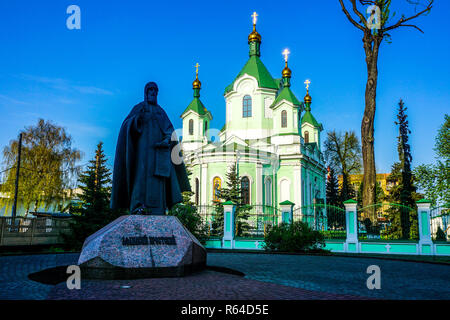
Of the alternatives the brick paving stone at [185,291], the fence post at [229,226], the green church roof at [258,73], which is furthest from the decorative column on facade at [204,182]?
the brick paving stone at [185,291]

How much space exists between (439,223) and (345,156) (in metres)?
28.4

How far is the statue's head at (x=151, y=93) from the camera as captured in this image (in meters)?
6.19

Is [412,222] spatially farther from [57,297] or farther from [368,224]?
[57,297]

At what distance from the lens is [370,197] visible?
15148mm

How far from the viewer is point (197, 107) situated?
33.8 metres

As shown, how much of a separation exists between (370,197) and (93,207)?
1092 centimetres

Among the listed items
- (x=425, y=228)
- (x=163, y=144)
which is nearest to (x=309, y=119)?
(x=425, y=228)

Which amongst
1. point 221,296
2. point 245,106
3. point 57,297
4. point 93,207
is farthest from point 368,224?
point 245,106

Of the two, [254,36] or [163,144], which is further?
[254,36]

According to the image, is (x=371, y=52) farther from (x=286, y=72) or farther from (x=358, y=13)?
(x=286, y=72)

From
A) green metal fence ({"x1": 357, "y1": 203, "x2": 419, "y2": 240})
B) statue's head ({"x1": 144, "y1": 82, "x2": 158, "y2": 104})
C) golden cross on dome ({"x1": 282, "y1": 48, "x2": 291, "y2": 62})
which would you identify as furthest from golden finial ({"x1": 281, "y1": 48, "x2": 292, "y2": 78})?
statue's head ({"x1": 144, "y1": 82, "x2": 158, "y2": 104})

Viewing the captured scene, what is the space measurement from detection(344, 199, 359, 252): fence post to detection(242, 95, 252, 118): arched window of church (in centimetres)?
1897
